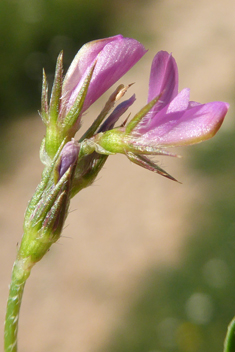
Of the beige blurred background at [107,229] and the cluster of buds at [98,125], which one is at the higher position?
the cluster of buds at [98,125]

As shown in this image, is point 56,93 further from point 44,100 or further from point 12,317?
point 12,317

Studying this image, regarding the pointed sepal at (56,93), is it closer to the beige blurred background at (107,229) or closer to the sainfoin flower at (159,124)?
the sainfoin flower at (159,124)

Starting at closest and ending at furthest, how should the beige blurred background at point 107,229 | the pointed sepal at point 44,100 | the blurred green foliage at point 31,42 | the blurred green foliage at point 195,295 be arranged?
the pointed sepal at point 44,100 < the blurred green foliage at point 195,295 < the beige blurred background at point 107,229 < the blurred green foliage at point 31,42

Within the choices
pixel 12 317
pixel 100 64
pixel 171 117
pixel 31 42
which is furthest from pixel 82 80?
pixel 31 42

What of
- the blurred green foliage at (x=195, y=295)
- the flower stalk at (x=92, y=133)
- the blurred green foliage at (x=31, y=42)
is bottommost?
the blurred green foliage at (x=195, y=295)

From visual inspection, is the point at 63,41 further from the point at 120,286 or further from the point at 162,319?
the point at 162,319

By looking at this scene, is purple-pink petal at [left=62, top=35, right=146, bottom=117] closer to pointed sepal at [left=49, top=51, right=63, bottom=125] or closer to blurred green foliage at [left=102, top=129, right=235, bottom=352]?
pointed sepal at [left=49, top=51, right=63, bottom=125]

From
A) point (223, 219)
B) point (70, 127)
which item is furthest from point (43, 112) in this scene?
point (223, 219)

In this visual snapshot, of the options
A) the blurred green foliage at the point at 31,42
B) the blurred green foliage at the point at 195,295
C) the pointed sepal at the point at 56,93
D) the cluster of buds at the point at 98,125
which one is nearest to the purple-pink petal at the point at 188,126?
the cluster of buds at the point at 98,125
